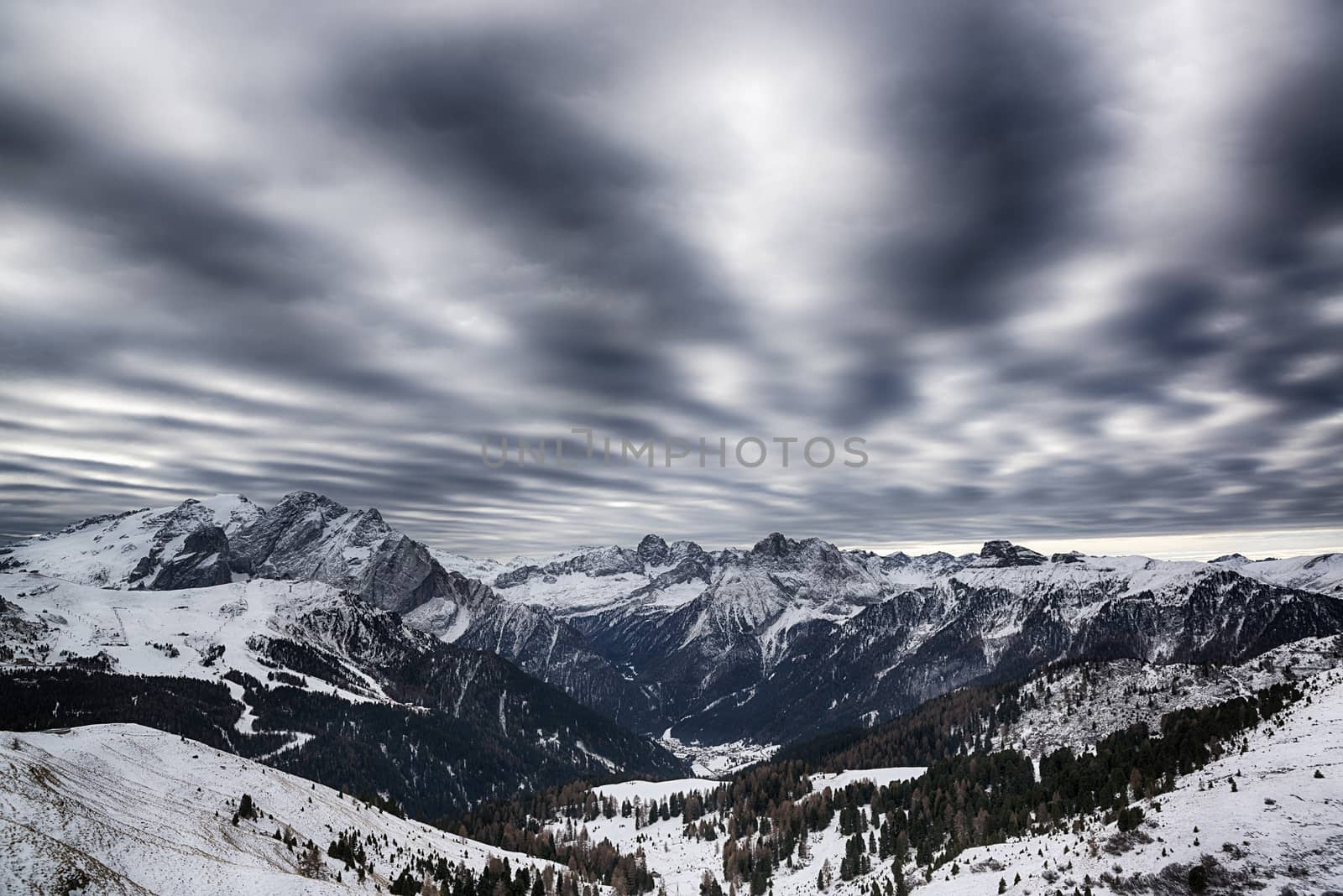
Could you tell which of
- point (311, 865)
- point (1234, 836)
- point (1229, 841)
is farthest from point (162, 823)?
point (1234, 836)

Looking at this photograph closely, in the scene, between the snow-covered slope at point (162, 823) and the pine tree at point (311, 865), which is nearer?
the snow-covered slope at point (162, 823)

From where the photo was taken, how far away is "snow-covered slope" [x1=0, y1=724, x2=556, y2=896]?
161ft

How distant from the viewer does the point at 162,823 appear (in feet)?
246

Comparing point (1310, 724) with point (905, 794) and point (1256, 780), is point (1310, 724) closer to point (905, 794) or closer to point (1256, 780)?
point (1256, 780)

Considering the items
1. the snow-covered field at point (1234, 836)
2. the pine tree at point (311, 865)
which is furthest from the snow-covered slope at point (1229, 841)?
the pine tree at point (311, 865)

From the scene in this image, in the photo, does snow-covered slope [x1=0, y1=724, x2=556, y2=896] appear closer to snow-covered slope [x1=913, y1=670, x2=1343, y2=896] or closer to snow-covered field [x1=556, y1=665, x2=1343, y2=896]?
snow-covered slope [x1=913, y1=670, x2=1343, y2=896]

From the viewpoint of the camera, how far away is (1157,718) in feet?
609

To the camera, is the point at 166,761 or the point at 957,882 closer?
the point at 957,882

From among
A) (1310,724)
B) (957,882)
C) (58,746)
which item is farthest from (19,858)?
(1310,724)

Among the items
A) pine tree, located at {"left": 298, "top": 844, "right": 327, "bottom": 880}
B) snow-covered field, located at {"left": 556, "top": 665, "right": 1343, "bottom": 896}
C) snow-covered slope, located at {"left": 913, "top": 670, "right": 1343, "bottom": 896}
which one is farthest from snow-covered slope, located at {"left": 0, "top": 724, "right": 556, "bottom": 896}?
snow-covered field, located at {"left": 556, "top": 665, "right": 1343, "bottom": 896}

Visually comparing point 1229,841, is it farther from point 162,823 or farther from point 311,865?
point 162,823

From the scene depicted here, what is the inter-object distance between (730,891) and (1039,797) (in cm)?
7246

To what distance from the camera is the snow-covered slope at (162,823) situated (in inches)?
1927

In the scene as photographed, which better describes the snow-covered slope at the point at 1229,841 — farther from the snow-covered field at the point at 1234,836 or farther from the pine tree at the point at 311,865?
the pine tree at the point at 311,865
